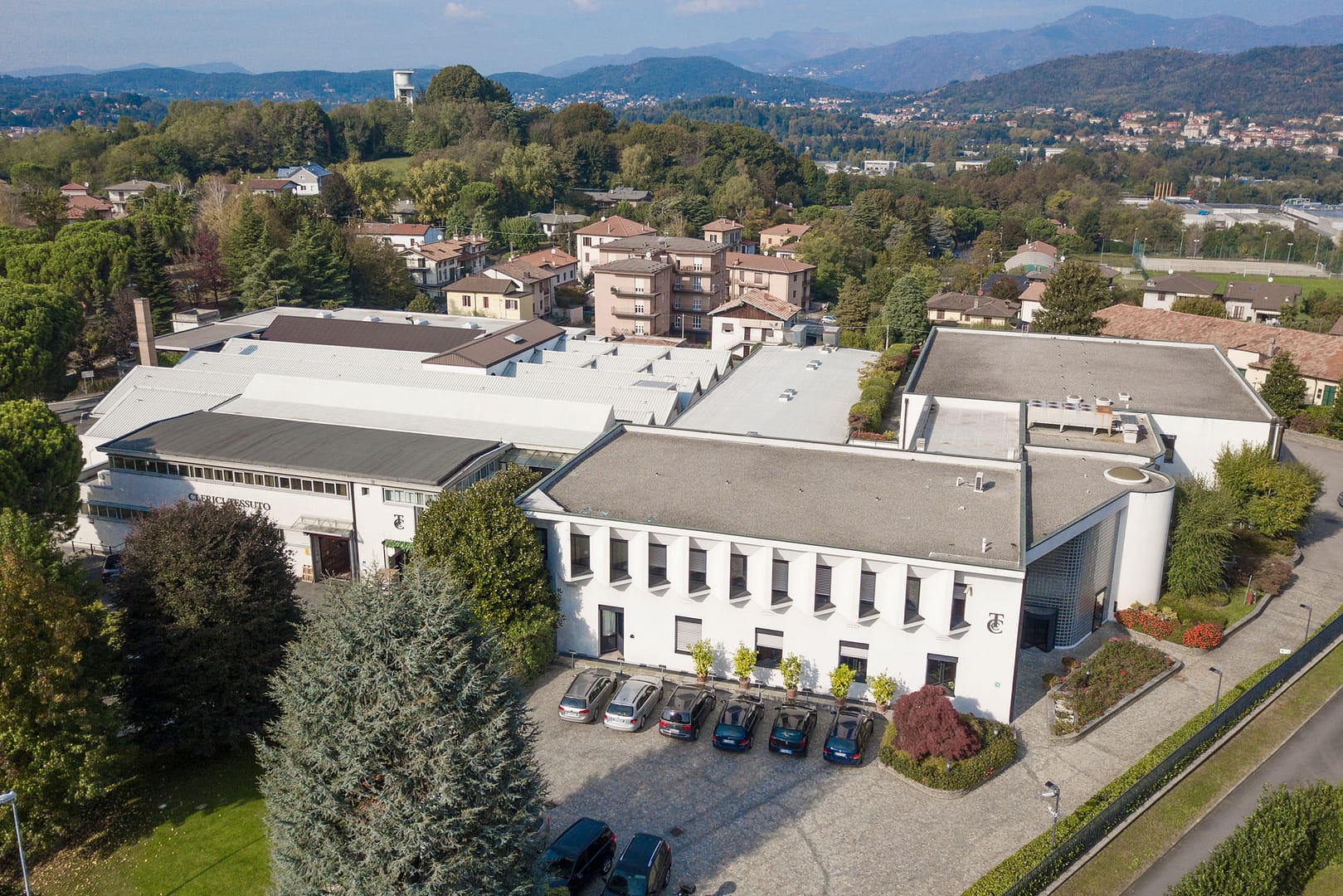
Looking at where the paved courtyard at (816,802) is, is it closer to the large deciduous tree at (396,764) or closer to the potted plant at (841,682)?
the potted plant at (841,682)

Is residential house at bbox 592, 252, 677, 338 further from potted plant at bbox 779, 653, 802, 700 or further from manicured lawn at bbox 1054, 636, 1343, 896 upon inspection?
manicured lawn at bbox 1054, 636, 1343, 896

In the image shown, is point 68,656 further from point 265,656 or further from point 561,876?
point 561,876

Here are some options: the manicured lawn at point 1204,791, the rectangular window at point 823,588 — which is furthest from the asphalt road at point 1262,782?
the rectangular window at point 823,588

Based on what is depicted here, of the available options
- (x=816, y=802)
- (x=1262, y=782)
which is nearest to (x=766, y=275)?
(x=1262, y=782)

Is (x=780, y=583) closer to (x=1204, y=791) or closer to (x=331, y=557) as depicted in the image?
(x=1204, y=791)

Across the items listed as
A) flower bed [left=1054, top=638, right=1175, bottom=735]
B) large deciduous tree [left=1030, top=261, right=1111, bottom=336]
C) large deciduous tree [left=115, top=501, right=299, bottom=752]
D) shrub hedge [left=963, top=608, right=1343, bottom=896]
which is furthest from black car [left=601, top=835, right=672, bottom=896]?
large deciduous tree [left=1030, top=261, right=1111, bottom=336]

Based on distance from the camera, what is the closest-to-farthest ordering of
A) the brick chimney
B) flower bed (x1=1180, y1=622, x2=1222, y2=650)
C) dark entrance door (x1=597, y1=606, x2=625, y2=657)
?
1. dark entrance door (x1=597, y1=606, x2=625, y2=657)
2. flower bed (x1=1180, y1=622, x2=1222, y2=650)
3. the brick chimney
